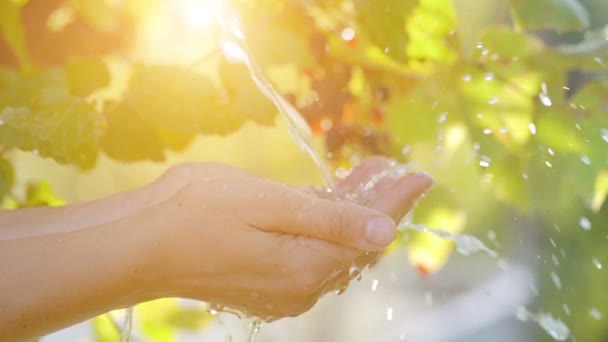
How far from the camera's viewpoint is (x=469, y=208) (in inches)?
70.4

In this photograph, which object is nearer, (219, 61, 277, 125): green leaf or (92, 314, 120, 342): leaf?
(219, 61, 277, 125): green leaf

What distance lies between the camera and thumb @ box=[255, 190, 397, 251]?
2.14 ft

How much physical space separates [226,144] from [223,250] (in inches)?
36.7

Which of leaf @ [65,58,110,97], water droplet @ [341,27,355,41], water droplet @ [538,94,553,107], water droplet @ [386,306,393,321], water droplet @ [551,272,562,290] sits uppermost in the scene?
leaf @ [65,58,110,97]

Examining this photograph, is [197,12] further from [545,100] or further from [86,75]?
[545,100]

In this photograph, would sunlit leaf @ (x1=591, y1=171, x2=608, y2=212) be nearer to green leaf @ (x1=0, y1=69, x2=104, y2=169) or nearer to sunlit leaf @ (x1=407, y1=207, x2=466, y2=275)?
sunlit leaf @ (x1=407, y1=207, x2=466, y2=275)

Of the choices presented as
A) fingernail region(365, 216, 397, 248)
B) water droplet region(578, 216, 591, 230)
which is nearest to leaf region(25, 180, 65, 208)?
fingernail region(365, 216, 397, 248)

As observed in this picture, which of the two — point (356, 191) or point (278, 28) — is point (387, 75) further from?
point (356, 191)

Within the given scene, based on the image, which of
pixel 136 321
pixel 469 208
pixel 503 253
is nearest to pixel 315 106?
pixel 136 321

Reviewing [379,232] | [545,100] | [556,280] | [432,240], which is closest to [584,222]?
[432,240]

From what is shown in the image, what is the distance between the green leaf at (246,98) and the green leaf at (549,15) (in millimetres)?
291

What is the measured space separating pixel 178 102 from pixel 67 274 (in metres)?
0.32

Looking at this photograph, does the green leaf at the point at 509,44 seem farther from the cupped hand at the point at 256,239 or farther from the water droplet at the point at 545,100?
the cupped hand at the point at 256,239

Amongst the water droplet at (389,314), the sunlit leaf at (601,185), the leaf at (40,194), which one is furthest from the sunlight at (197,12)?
the water droplet at (389,314)
